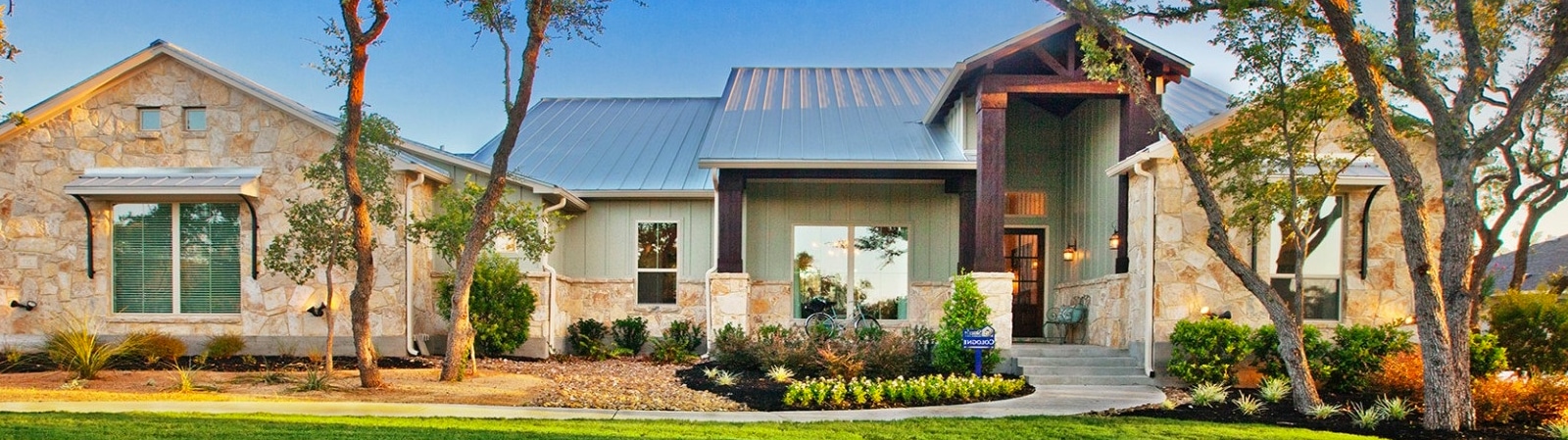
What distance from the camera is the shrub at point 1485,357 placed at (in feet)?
36.6

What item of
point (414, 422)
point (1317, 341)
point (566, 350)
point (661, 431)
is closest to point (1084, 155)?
point (1317, 341)

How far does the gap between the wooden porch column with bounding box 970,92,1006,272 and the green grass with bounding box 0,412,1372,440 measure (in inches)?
171

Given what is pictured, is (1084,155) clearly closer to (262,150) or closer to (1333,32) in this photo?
(1333,32)

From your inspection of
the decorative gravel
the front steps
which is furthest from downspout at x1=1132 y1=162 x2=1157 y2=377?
the decorative gravel

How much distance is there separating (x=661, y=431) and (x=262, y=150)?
8474 mm

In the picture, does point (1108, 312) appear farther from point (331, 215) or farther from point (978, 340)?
point (331, 215)

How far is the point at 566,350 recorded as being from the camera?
52.7 feet

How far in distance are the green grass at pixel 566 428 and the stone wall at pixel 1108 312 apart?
4282mm

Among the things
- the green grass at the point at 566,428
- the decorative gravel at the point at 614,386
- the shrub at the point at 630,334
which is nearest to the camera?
the green grass at the point at 566,428

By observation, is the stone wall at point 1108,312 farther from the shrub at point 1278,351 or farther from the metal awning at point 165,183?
the metal awning at point 165,183

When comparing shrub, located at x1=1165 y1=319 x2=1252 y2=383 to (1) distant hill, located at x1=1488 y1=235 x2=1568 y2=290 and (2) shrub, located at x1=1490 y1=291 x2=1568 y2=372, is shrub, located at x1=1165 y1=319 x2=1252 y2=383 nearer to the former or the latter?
(2) shrub, located at x1=1490 y1=291 x2=1568 y2=372

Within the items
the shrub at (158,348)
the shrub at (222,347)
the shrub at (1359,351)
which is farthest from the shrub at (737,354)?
the shrub at (1359,351)

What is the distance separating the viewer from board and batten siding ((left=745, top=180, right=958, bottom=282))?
16.5m

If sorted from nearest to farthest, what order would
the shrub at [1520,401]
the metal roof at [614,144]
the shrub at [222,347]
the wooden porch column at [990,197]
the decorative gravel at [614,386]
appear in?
1. the shrub at [1520,401]
2. the decorative gravel at [614,386]
3. the shrub at [222,347]
4. the wooden porch column at [990,197]
5. the metal roof at [614,144]
